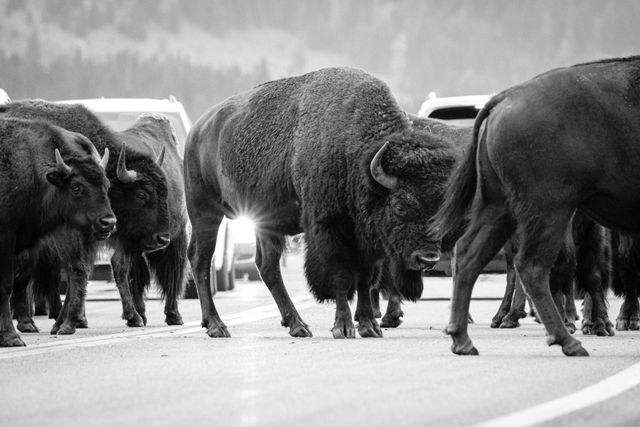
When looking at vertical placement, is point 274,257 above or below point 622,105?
below

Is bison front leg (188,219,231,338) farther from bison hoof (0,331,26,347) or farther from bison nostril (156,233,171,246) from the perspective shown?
bison hoof (0,331,26,347)

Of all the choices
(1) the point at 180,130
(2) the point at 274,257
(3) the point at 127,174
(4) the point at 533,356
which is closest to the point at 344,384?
(4) the point at 533,356

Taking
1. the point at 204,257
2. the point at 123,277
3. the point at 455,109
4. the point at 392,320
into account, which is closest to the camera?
the point at 204,257

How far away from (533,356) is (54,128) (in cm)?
533

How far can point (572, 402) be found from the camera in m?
6.39

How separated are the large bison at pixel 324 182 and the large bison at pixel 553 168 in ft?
5.91

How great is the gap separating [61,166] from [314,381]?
207 inches

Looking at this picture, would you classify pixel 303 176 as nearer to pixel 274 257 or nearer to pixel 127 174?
pixel 274 257


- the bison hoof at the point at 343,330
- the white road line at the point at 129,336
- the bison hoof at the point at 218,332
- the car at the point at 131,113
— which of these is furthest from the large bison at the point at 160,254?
the car at the point at 131,113

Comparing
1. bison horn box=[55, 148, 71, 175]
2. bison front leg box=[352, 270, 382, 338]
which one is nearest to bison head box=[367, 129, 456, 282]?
bison front leg box=[352, 270, 382, 338]

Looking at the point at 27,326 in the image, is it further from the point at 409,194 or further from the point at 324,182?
the point at 409,194

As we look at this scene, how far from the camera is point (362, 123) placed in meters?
12.1

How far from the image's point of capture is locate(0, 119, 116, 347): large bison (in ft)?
38.7

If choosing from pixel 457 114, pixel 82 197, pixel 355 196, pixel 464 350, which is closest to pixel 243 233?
pixel 457 114
